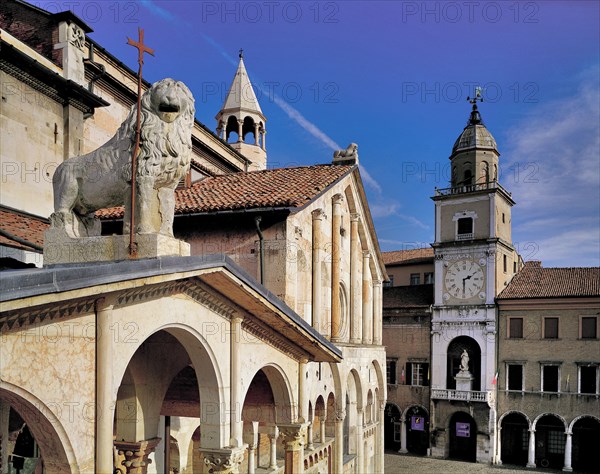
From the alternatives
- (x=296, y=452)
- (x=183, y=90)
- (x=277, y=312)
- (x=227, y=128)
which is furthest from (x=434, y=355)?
(x=183, y=90)

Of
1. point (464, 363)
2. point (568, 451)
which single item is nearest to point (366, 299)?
point (464, 363)

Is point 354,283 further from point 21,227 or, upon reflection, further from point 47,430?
point 47,430

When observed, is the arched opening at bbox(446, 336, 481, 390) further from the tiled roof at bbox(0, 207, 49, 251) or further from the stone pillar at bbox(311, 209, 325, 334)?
the tiled roof at bbox(0, 207, 49, 251)

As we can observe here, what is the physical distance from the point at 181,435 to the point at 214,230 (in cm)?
633

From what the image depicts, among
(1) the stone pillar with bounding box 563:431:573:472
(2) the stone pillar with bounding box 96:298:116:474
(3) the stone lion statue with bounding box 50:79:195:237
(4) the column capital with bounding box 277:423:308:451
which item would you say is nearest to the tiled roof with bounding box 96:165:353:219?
(4) the column capital with bounding box 277:423:308:451

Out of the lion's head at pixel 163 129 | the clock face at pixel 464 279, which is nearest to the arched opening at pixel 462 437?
the clock face at pixel 464 279

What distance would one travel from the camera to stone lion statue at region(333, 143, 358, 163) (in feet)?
75.9

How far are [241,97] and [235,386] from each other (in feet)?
99.7

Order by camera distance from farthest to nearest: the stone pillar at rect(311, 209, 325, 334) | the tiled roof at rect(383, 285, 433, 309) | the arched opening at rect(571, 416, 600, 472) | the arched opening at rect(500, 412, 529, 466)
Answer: the tiled roof at rect(383, 285, 433, 309), the arched opening at rect(500, 412, 529, 466), the arched opening at rect(571, 416, 600, 472), the stone pillar at rect(311, 209, 325, 334)

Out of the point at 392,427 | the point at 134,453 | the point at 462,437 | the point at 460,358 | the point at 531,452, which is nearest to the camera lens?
the point at 134,453

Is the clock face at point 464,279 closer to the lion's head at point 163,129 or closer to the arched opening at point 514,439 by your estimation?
the arched opening at point 514,439

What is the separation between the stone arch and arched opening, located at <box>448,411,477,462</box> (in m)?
44.0

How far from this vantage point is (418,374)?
48.2 meters

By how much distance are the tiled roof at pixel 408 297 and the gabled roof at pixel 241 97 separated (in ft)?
68.7
